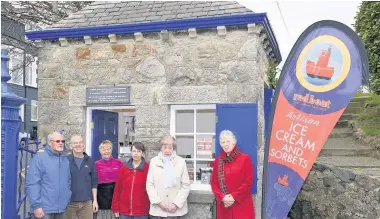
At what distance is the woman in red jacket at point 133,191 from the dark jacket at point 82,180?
1.10 ft

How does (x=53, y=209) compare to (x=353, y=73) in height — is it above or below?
below

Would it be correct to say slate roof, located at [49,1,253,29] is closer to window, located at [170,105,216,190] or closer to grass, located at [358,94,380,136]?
window, located at [170,105,216,190]

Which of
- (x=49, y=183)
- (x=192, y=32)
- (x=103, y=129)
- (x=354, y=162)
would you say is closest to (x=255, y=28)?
(x=192, y=32)

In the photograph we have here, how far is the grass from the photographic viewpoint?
743 centimetres

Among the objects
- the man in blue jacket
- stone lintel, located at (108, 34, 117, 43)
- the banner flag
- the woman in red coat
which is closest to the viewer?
the banner flag

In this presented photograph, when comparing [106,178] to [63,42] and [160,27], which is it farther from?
[63,42]

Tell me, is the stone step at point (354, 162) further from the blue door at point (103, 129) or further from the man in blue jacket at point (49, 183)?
the man in blue jacket at point (49, 183)

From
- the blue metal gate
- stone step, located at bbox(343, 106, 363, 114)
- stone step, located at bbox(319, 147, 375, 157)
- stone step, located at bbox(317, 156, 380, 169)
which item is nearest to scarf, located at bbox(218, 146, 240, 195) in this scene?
stone step, located at bbox(317, 156, 380, 169)

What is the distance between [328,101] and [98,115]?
391cm

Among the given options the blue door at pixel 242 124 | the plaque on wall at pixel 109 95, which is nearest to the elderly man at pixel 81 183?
the plaque on wall at pixel 109 95

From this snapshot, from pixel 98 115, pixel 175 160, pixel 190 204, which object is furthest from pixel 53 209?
pixel 98 115

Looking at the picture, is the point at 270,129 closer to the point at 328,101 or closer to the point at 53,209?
the point at 328,101

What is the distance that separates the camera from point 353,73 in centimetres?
423

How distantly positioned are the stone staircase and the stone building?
146 centimetres
